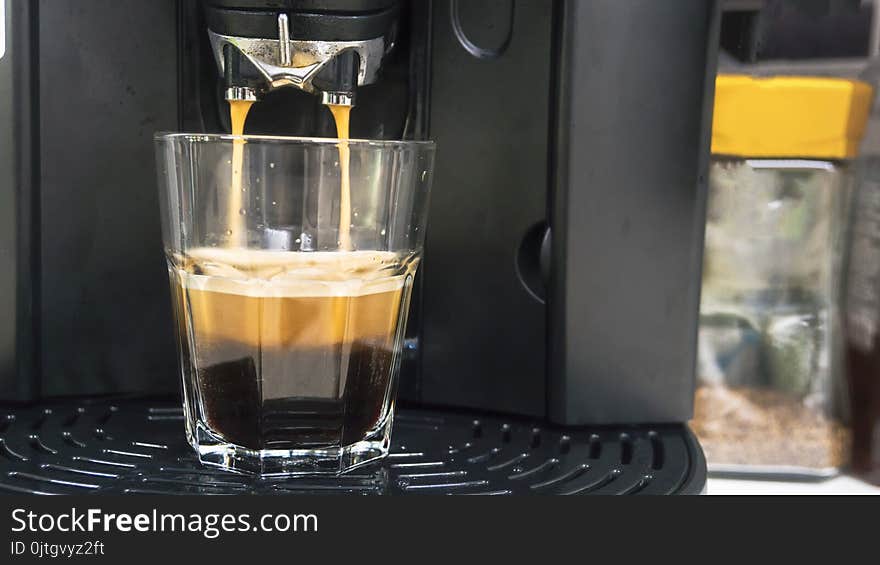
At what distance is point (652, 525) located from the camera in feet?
1.02

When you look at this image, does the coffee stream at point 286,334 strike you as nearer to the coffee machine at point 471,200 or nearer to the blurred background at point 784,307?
the coffee machine at point 471,200

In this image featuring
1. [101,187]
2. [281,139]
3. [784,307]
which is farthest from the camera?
[784,307]

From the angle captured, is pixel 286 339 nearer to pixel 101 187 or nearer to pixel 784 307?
pixel 101 187

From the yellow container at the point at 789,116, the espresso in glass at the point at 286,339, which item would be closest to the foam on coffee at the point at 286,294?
the espresso in glass at the point at 286,339

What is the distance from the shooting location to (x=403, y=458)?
38 centimetres

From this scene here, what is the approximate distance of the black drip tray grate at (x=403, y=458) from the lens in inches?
13.6

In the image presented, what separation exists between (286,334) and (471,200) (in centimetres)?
12

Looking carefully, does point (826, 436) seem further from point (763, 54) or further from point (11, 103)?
point (11, 103)

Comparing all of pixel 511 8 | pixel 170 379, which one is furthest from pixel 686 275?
pixel 170 379

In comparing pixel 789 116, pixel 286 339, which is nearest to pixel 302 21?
pixel 286 339

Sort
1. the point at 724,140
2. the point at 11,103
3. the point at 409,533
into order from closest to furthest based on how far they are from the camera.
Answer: the point at 409,533 → the point at 11,103 → the point at 724,140

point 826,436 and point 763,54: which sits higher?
point 763,54

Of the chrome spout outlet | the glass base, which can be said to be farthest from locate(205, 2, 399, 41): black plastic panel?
the glass base

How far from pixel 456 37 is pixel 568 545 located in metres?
0.23
